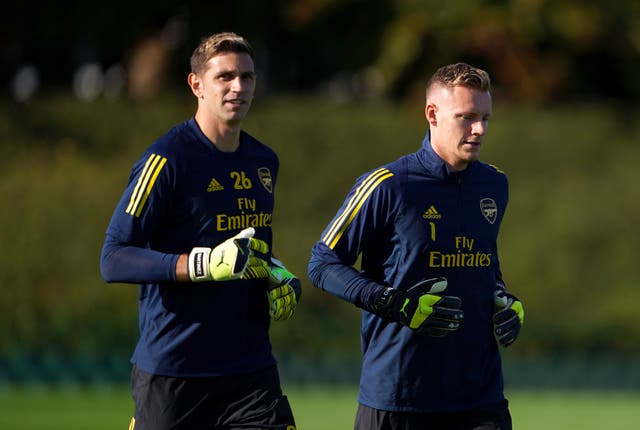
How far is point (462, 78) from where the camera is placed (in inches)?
236

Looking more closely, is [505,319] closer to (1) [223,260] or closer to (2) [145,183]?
(1) [223,260]

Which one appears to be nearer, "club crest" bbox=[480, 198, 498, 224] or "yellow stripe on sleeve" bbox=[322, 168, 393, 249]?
"yellow stripe on sleeve" bbox=[322, 168, 393, 249]

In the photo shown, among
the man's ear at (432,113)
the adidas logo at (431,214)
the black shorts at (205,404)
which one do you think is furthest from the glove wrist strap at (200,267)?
the man's ear at (432,113)

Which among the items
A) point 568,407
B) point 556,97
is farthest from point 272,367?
point 556,97

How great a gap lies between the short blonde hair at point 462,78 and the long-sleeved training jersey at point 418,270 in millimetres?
351

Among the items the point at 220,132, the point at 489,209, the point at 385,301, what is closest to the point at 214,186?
the point at 220,132

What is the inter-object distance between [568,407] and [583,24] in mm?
7856

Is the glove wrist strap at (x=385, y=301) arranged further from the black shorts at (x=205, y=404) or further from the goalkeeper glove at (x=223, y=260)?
the black shorts at (x=205, y=404)

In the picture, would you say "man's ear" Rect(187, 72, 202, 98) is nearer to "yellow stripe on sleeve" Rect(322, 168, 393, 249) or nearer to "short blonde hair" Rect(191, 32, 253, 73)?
"short blonde hair" Rect(191, 32, 253, 73)

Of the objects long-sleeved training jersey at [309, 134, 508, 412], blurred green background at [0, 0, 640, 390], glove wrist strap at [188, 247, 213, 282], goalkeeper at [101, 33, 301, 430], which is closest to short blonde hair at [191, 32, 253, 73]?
goalkeeper at [101, 33, 301, 430]

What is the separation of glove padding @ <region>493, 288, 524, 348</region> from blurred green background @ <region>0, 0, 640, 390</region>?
1020 cm

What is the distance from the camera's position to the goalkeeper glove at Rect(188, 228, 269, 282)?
560 cm

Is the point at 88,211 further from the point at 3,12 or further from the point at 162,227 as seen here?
the point at 162,227

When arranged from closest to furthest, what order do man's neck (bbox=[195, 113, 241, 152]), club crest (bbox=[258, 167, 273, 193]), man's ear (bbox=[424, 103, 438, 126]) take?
man's ear (bbox=[424, 103, 438, 126]) < man's neck (bbox=[195, 113, 241, 152]) < club crest (bbox=[258, 167, 273, 193])
